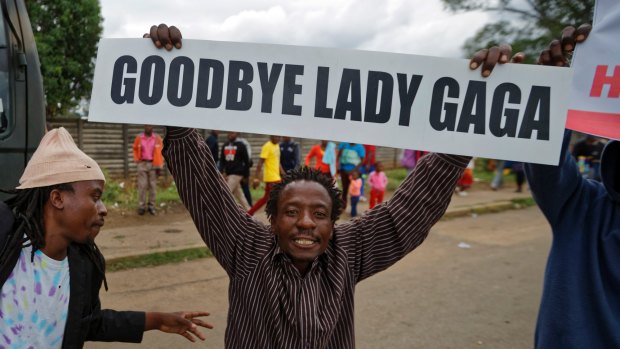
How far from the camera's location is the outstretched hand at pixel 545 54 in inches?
61.1

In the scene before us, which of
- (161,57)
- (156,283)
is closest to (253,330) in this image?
(161,57)

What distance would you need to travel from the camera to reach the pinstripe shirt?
4.75 feet

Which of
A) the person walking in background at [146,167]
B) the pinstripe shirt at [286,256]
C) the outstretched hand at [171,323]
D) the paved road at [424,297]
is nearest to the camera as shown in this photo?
the pinstripe shirt at [286,256]

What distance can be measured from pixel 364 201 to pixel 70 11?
29.5 feet

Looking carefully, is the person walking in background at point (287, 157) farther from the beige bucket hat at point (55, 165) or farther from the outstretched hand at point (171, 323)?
the beige bucket hat at point (55, 165)

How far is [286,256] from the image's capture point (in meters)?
1.49

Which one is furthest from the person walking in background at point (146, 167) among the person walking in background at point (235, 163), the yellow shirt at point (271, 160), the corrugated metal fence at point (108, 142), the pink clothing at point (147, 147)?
the corrugated metal fence at point (108, 142)

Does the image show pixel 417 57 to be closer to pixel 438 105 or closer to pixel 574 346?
pixel 438 105

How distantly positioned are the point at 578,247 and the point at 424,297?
10.4 feet

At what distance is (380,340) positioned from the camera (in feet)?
12.3

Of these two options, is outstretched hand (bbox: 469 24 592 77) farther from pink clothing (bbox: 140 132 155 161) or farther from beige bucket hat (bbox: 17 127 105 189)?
pink clothing (bbox: 140 132 155 161)

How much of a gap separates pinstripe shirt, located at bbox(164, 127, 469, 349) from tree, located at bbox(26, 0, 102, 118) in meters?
12.5

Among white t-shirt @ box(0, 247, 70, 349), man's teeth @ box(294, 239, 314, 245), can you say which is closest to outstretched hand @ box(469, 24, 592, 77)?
man's teeth @ box(294, 239, 314, 245)

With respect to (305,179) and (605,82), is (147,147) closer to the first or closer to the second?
(305,179)
